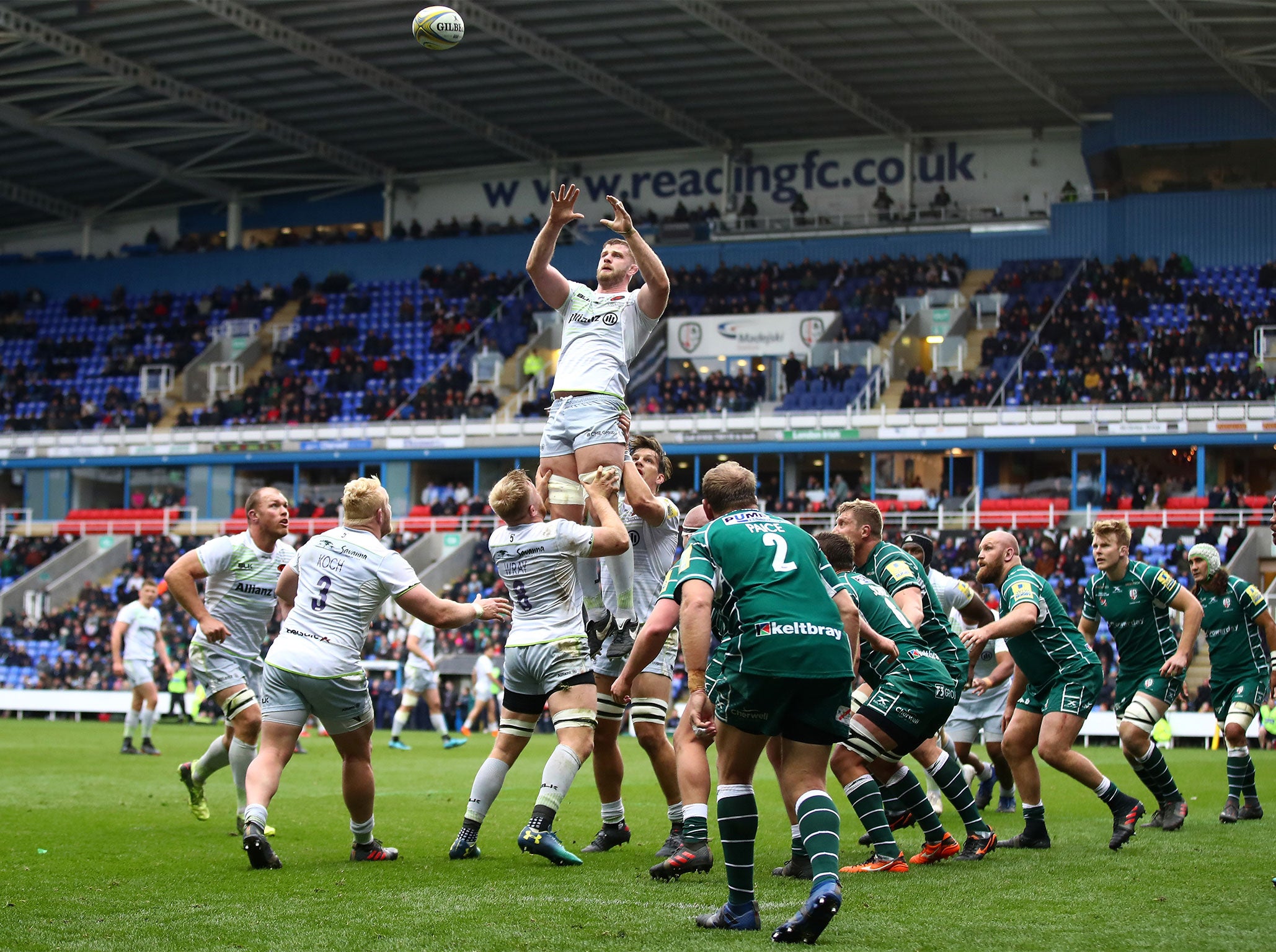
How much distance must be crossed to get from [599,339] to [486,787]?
3.01 m

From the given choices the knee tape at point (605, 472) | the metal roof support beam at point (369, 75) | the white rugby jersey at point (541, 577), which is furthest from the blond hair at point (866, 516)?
the metal roof support beam at point (369, 75)

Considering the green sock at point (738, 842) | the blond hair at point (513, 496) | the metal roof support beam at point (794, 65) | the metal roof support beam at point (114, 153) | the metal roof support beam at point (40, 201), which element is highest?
the metal roof support beam at point (794, 65)

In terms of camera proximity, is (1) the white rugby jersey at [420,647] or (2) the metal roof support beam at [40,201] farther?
(2) the metal roof support beam at [40,201]

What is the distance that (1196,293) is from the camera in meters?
44.1

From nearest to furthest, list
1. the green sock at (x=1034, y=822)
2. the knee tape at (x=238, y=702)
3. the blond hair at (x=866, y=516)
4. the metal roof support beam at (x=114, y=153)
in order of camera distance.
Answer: the blond hair at (x=866, y=516) < the green sock at (x=1034, y=822) < the knee tape at (x=238, y=702) < the metal roof support beam at (x=114, y=153)

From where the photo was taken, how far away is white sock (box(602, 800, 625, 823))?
1007cm

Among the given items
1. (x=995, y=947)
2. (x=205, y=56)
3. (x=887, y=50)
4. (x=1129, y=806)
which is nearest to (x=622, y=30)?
(x=887, y=50)

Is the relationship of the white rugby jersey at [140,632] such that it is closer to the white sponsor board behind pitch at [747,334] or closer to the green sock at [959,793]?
the green sock at [959,793]

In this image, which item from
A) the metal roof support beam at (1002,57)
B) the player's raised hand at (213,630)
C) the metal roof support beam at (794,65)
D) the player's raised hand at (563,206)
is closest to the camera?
the player's raised hand at (563,206)

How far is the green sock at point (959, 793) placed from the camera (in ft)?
31.8

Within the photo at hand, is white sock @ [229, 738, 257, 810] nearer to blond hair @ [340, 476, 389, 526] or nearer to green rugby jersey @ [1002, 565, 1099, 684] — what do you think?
blond hair @ [340, 476, 389, 526]

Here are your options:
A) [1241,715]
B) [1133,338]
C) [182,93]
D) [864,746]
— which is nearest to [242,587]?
[864,746]

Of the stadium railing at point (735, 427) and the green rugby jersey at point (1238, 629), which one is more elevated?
the stadium railing at point (735, 427)

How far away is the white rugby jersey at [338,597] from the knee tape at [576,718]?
3.93 ft
